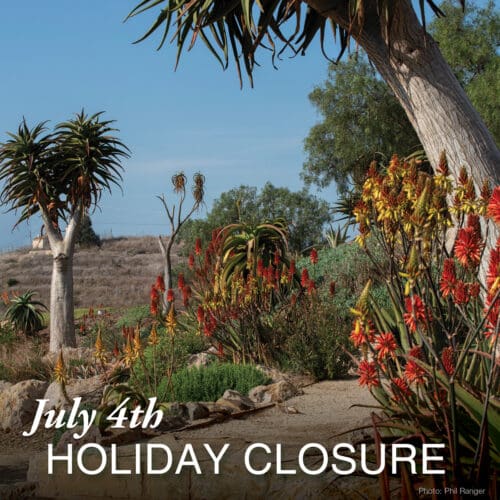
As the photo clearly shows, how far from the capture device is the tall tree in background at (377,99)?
31.6m

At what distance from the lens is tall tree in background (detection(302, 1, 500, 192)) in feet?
104

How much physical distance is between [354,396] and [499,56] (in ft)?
82.4

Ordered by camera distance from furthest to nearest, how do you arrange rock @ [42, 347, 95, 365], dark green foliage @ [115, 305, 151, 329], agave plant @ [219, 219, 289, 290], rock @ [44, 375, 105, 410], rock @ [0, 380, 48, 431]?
dark green foliage @ [115, 305, 151, 329] < rock @ [42, 347, 95, 365] < agave plant @ [219, 219, 289, 290] < rock @ [0, 380, 48, 431] < rock @ [44, 375, 105, 410]

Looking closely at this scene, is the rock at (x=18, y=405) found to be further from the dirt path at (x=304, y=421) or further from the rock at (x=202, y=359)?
the dirt path at (x=304, y=421)

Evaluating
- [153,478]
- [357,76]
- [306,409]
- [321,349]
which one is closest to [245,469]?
[153,478]

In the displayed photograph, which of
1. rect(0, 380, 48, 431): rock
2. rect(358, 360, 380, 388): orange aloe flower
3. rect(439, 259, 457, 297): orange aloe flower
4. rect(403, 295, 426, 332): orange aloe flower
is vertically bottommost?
rect(0, 380, 48, 431): rock

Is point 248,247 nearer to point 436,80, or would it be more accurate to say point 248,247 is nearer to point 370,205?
point 436,80

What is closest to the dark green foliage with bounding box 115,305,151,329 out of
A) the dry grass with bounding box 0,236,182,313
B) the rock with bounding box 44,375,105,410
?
the rock with bounding box 44,375,105,410

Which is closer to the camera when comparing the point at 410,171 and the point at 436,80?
the point at 410,171

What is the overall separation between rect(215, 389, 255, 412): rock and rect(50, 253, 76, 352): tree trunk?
10.7 meters

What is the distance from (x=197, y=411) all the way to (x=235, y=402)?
2.09ft

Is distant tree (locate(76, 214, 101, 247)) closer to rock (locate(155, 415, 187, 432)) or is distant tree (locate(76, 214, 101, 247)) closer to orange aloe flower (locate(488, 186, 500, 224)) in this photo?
rock (locate(155, 415, 187, 432))

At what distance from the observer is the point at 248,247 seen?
46.7ft

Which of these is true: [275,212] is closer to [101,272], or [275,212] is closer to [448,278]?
[101,272]
